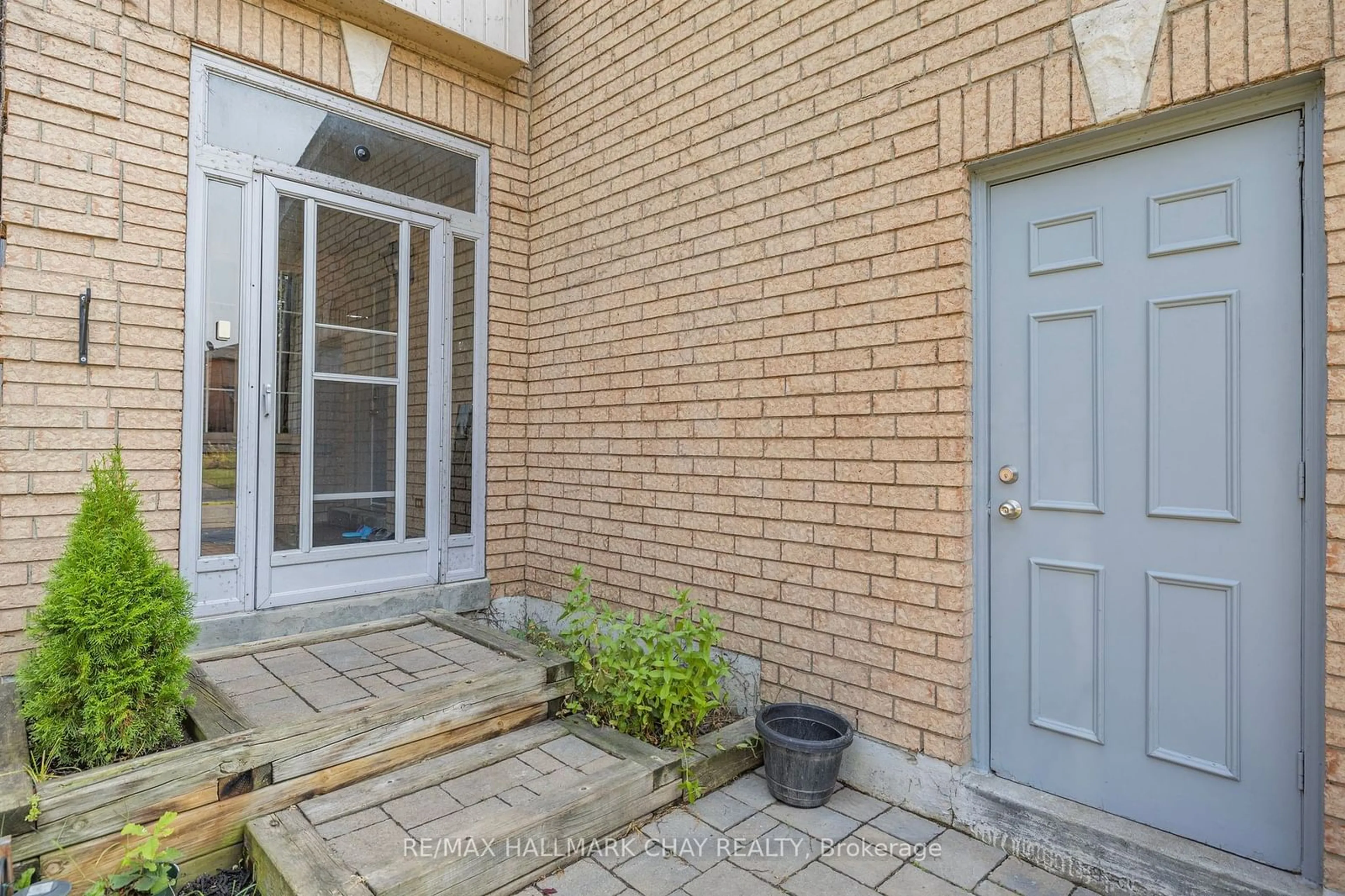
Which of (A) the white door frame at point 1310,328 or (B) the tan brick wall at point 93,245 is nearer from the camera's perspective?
(A) the white door frame at point 1310,328

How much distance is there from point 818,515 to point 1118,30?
70.1 inches

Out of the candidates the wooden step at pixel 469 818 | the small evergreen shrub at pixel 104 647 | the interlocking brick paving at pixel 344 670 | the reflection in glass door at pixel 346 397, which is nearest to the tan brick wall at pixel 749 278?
the reflection in glass door at pixel 346 397

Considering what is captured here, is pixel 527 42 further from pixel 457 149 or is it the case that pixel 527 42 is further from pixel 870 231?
pixel 870 231

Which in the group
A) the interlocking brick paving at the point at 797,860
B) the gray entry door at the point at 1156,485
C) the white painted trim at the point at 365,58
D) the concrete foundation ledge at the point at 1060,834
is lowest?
the interlocking brick paving at the point at 797,860

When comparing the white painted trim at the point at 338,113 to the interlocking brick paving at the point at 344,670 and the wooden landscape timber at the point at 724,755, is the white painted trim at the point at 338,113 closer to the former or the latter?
the interlocking brick paving at the point at 344,670

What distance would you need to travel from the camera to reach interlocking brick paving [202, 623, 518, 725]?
8.26ft

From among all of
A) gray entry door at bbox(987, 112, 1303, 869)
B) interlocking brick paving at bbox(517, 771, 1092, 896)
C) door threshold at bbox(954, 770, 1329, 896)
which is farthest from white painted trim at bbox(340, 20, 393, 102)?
door threshold at bbox(954, 770, 1329, 896)

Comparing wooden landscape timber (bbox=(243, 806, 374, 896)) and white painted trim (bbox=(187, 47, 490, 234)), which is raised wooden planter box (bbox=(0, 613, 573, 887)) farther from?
white painted trim (bbox=(187, 47, 490, 234))

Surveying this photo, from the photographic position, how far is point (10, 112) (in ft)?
8.59

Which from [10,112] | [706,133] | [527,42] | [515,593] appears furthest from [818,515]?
[10,112]

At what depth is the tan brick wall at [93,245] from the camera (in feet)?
8.63

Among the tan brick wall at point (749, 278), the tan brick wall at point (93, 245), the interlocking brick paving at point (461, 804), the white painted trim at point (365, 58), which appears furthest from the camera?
the white painted trim at point (365, 58)

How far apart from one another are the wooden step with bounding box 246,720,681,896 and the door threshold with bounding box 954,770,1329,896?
40.2 inches

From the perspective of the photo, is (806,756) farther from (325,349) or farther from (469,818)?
(325,349)
